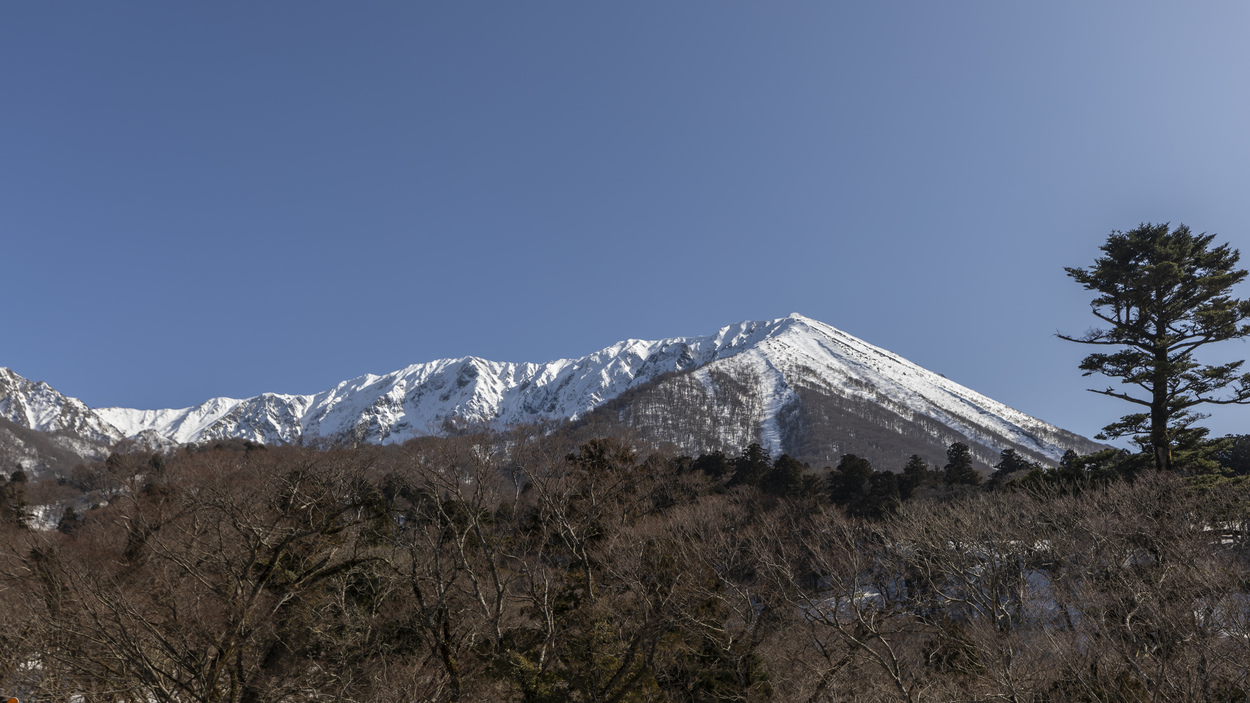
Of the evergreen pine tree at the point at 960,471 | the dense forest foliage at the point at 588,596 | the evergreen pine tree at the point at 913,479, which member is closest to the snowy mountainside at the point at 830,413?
the evergreen pine tree at the point at 913,479

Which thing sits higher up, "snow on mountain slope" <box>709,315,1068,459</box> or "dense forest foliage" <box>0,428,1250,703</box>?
"snow on mountain slope" <box>709,315,1068,459</box>

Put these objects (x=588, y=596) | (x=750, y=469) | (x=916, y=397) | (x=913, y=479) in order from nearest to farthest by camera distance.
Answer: (x=588, y=596) < (x=913, y=479) < (x=750, y=469) < (x=916, y=397)

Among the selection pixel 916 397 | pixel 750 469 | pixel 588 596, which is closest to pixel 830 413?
pixel 916 397

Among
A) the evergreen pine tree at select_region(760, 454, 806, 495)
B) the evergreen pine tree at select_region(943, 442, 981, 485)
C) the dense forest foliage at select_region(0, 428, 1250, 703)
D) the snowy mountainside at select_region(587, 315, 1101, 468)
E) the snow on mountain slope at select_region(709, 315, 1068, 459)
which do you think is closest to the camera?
the dense forest foliage at select_region(0, 428, 1250, 703)

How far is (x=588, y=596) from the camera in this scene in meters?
22.4

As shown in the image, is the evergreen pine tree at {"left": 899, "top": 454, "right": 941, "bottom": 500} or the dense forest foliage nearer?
the dense forest foliage

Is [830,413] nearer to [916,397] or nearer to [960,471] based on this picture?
[916,397]

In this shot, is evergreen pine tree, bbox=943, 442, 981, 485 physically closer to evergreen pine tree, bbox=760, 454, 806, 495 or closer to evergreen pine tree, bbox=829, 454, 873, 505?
evergreen pine tree, bbox=829, 454, 873, 505

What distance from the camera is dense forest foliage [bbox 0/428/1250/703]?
15930mm

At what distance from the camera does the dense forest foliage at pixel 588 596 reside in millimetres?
15930

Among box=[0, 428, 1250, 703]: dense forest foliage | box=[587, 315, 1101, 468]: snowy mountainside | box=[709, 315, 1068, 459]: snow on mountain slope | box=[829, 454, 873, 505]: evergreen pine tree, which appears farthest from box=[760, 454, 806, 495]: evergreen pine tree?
box=[709, 315, 1068, 459]: snow on mountain slope

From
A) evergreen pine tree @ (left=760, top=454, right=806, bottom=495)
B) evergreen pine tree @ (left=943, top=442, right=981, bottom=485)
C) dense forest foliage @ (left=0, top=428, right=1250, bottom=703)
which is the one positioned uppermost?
evergreen pine tree @ (left=943, top=442, right=981, bottom=485)

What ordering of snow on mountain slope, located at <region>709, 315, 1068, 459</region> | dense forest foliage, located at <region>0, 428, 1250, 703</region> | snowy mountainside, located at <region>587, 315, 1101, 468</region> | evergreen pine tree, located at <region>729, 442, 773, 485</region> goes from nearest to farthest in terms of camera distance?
dense forest foliage, located at <region>0, 428, 1250, 703</region> < evergreen pine tree, located at <region>729, 442, 773, 485</region> < snowy mountainside, located at <region>587, 315, 1101, 468</region> < snow on mountain slope, located at <region>709, 315, 1068, 459</region>

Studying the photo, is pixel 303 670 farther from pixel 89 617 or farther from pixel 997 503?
pixel 997 503
